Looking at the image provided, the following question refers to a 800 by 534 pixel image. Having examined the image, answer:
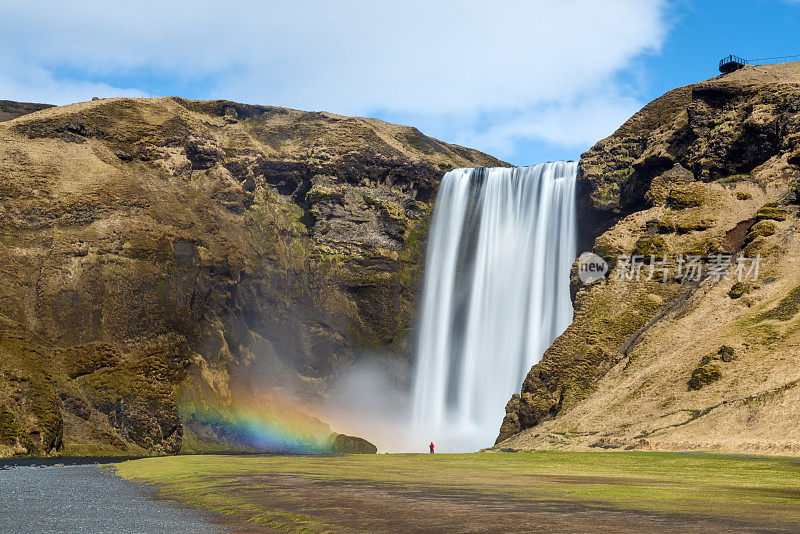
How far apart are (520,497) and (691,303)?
44062 millimetres

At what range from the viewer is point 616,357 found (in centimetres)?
5966

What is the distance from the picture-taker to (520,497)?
67.3 ft

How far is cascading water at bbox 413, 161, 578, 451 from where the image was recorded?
88812mm

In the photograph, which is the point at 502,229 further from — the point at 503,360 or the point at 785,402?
the point at 785,402

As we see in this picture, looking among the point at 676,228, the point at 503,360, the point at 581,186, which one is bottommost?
the point at 503,360

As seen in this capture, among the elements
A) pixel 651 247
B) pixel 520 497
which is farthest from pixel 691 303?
pixel 520 497

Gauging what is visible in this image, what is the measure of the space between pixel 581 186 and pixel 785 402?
5150 cm

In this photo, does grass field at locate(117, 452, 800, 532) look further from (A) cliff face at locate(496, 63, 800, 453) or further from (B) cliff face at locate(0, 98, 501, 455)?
(B) cliff face at locate(0, 98, 501, 455)

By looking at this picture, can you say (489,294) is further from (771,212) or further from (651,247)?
(771,212)

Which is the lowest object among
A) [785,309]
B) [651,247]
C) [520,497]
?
[520,497]

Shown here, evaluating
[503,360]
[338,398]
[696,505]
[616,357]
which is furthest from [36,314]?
[696,505]

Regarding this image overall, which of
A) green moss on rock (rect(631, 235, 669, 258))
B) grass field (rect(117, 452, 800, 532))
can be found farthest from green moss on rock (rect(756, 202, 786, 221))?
grass field (rect(117, 452, 800, 532))

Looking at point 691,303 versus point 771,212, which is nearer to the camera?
point 691,303

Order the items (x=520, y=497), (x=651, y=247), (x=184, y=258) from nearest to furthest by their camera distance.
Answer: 1. (x=520, y=497)
2. (x=651, y=247)
3. (x=184, y=258)
